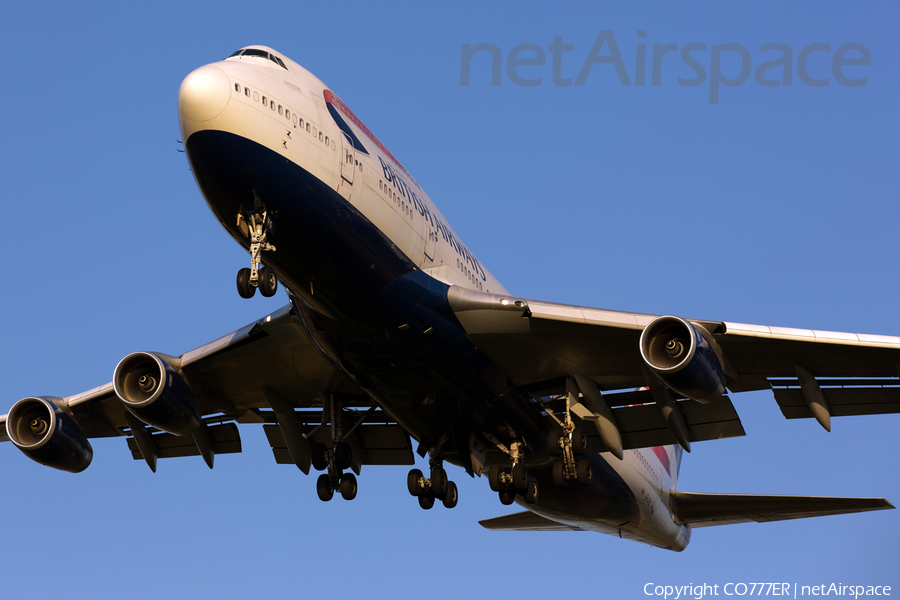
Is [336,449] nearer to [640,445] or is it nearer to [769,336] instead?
[640,445]

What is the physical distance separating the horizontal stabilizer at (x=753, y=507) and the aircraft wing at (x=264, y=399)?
29.6 feet

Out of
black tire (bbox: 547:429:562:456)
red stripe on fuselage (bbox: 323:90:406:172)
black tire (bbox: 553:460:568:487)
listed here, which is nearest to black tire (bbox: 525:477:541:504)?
black tire (bbox: 553:460:568:487)

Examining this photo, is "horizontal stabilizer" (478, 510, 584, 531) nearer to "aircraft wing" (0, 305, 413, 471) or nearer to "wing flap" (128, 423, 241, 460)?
"aircraft wing" (0, 305, 413, 471)

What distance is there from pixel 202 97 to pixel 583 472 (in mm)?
11120

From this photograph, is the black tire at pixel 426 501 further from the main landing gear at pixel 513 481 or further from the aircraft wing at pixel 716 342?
the aircraft wing at pixel 716 342

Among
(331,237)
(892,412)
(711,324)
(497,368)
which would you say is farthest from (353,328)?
(892,412)

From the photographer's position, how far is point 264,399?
2331 cm

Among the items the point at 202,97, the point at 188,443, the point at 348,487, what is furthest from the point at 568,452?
the point at 188,443

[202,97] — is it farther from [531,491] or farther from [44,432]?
[44,432]

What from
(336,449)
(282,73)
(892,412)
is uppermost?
(282,73)

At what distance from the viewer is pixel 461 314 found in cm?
1856

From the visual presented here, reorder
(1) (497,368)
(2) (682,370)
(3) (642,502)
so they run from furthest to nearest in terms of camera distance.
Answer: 1. (3) (642,502)
2. (1) (497,368)
3. (2) (682,370)

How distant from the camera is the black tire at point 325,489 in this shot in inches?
863

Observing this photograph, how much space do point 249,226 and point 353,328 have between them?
2.85 m
